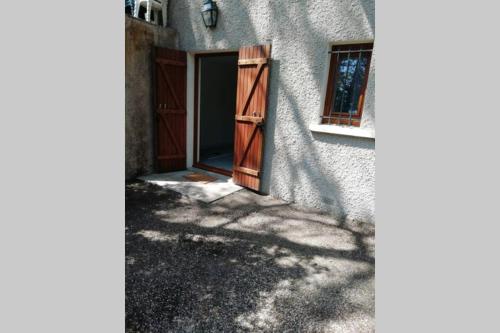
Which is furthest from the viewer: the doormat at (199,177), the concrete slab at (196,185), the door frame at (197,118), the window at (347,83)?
the door frame at (197,118)

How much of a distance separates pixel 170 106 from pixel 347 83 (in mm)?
3296

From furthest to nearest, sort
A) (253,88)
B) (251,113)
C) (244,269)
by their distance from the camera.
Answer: (251,113)
(253,88)
(244,269)

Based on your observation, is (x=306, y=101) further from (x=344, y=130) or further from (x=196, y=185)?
(x=196, y=185)

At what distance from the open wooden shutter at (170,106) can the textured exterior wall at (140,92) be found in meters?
0.17

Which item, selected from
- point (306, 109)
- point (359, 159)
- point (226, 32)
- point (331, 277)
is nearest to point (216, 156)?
point (226, 32)

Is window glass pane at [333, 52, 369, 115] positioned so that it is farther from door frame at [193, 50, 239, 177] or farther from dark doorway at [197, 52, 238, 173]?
dark doorway at [197, 52, 238, 173]

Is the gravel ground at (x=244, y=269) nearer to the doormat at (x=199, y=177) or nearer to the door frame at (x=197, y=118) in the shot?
the doormat at (x=199, y=177)

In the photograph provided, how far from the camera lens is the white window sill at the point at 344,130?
11.9 ft

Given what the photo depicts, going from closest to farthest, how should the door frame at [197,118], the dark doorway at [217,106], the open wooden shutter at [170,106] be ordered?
the open wooden shutter at [170,106] → the door frame at [197,118] → the dark doorway at [217,106]

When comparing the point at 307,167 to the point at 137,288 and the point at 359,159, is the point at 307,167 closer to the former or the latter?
the point at 359,159

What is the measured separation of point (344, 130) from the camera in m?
3.82

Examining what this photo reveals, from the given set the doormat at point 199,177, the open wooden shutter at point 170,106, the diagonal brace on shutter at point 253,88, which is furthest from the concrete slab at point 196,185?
the diagonal brace on shutter at point 253,88

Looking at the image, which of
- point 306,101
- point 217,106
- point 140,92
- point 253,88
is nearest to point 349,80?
point 306,101

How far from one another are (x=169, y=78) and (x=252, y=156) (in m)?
2.21
